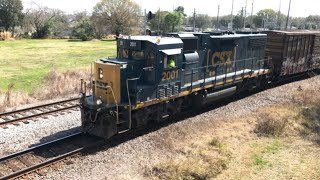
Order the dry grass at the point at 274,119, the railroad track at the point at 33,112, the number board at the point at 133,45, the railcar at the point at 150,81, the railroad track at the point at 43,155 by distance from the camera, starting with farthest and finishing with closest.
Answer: the railroad track at the point at 33,112 → the dry grass at the point at 274,119 → the number board at the point at 133,45 → the railcar at the point at 150,81 → the railroad track at the point at 43,155

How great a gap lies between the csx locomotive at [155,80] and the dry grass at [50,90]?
5394mm

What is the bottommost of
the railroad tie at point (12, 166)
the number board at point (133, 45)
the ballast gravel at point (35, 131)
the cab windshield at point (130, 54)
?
the railroad tie at point (12, 166)

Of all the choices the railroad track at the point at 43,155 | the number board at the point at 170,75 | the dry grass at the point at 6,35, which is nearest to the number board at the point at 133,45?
the number board at the point at 170,75

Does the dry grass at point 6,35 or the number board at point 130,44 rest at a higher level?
the number board at point 130,44

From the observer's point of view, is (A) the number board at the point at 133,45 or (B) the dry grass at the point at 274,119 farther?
(B) the dry grass at the point at 274,119

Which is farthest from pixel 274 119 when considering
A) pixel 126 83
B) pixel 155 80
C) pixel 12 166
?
pixel 12 166

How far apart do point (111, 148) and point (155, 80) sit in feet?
9.08

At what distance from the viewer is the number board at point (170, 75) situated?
11.3 meters

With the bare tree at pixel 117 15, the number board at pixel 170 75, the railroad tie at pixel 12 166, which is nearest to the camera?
the railroad tie at pixel 12 166

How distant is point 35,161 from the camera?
9.16 meters

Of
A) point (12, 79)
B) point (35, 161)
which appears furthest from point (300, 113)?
point (12, 79)

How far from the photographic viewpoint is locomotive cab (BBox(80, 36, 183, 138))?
10.2 metres

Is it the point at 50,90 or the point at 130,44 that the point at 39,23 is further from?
the point at 130,44

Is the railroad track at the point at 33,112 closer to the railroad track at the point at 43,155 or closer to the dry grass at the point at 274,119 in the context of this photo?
the railroad track at the point at 43,155
